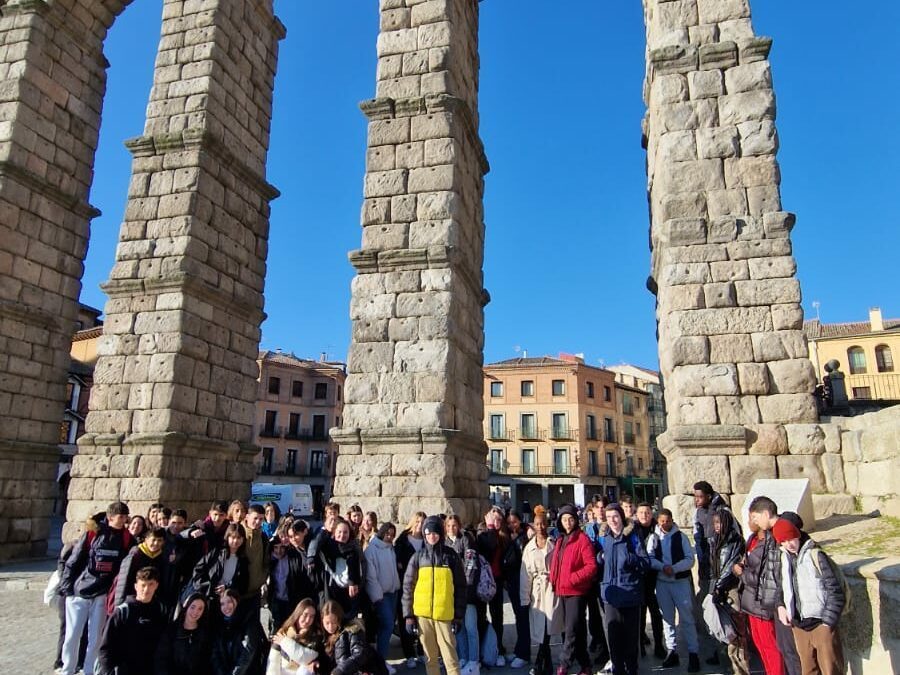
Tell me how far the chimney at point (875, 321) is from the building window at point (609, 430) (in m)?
14.5

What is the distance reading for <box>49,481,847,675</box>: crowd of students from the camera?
3.82m

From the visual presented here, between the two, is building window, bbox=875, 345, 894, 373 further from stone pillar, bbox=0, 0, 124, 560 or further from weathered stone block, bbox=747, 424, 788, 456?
stone pillar, bbox=0, 0, 124, 560

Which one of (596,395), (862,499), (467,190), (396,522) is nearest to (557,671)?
Answer: (396,522)

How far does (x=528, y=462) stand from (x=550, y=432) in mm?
2011

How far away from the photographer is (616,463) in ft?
120

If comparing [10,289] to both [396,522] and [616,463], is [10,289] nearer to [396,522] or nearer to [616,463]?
[396,522]

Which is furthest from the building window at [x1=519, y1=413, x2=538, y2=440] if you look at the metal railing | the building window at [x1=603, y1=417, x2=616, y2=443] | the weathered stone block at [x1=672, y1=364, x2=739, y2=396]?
the weathered stone block at [x1=672, y1=364, x2=739, y2=396]

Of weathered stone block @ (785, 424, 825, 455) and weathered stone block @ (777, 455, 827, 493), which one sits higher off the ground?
weathered stone block @ (785, 424, 825, 455)

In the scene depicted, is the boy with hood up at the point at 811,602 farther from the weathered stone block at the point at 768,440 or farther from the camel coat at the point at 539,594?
the weathered stone block at the point at 768,440

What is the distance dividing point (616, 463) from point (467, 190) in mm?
31017

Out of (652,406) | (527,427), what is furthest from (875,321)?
(527,427)

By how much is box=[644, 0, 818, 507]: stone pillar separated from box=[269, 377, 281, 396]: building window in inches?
1177

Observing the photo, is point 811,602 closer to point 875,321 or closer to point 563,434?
point 563,434

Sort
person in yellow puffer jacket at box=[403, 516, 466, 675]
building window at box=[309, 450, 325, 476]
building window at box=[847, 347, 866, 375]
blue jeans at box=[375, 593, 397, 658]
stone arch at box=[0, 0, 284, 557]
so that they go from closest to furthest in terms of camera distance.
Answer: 1. person in yellow puffer jacket at box=[403, 516, 466, 675]
2. blue jeans at box=[375, 593, 397, 658]
3. stone arch at box=[0, 0, 284, 557]
4. building window at box=[847, 347, 866, 375]
5. building window at box=[309, 450, 325, 476]
